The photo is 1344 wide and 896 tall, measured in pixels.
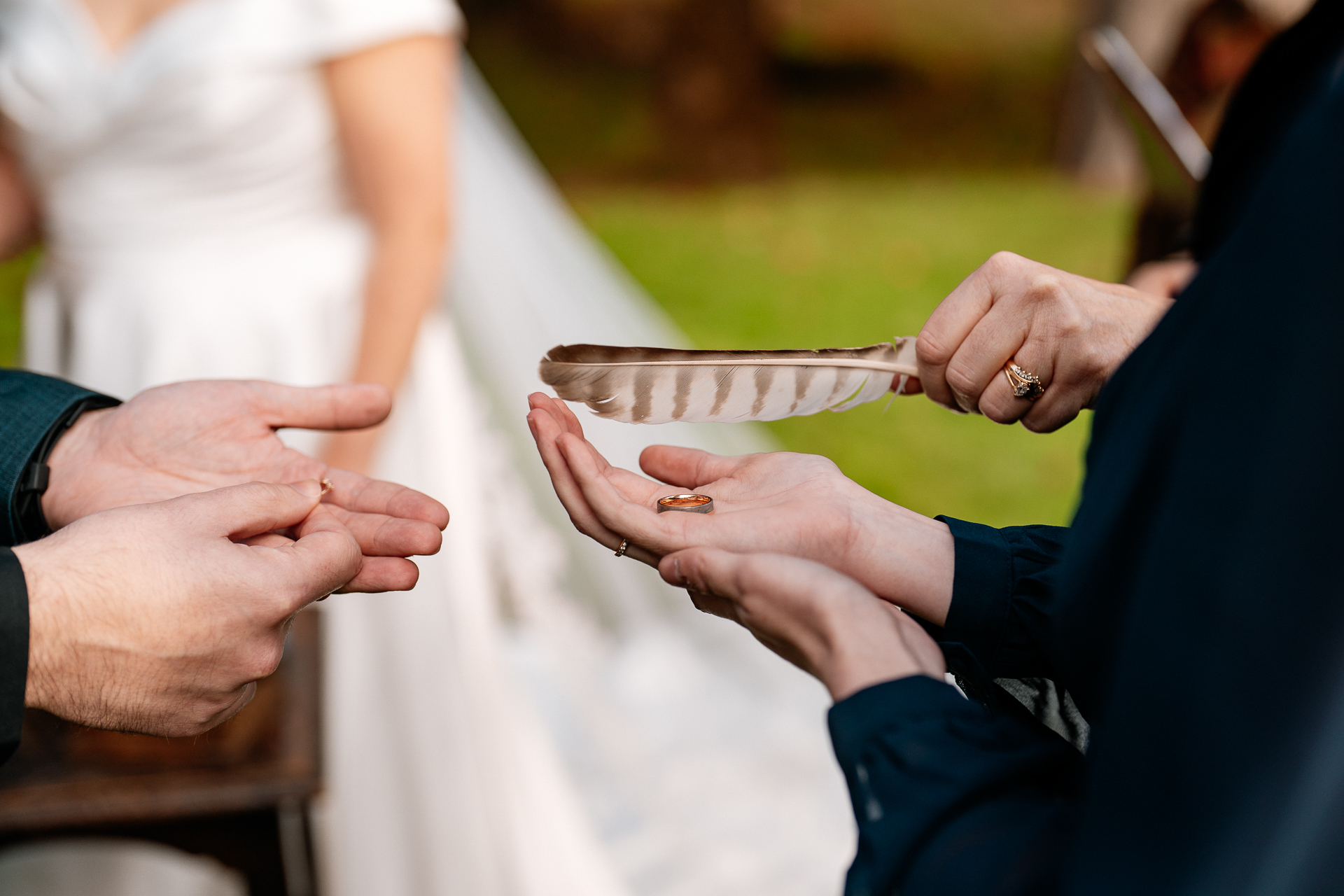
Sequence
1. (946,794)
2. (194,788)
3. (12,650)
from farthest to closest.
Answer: (194,788) < (12,650) < (946,794)

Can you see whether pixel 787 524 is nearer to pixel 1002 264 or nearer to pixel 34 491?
pixel 1002 264

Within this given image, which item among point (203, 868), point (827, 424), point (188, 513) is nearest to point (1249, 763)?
point (188, 513)

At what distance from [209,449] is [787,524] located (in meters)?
0.74

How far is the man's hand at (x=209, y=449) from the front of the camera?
113 centimetres

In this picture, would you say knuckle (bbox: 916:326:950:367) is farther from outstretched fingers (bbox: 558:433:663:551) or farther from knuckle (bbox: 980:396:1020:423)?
outstretched fingers (bbox: 558:433:663:551)

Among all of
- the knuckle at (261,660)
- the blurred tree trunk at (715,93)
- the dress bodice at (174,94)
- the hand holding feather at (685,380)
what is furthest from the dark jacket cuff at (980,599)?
the blurred tree trunk at (715,93)

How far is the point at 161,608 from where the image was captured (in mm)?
885

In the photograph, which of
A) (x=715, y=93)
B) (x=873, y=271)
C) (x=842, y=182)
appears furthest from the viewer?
(x=842, y=182)

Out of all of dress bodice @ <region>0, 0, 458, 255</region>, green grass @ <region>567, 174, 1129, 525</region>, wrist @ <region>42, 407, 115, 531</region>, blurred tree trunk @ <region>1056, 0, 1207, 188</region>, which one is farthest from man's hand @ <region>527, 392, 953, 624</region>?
blurred tree trunk @ <region>1056, 0, 1207, 188</region>

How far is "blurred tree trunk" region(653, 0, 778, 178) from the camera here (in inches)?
280

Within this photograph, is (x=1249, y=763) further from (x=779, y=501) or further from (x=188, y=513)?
(x=188, y=513)

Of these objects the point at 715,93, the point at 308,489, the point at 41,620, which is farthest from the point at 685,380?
the point at 715,93

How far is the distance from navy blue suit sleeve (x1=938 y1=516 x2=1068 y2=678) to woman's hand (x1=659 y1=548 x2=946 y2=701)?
6.1 inches

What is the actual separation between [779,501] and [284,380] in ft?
4.29
